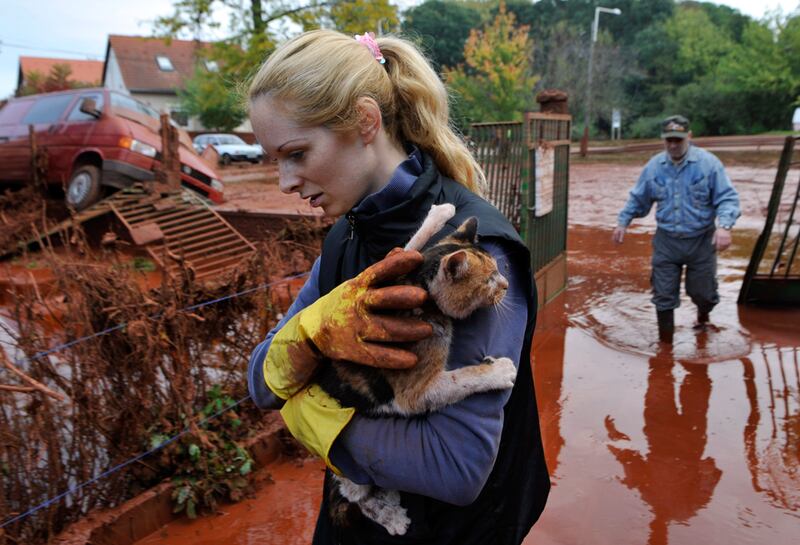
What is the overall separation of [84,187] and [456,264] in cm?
1066

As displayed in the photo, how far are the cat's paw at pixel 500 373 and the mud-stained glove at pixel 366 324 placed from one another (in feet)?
0.44

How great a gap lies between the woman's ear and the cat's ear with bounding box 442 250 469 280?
34cm

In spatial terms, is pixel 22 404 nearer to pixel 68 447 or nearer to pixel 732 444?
pixel 68 447

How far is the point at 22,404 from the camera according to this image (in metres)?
3.06

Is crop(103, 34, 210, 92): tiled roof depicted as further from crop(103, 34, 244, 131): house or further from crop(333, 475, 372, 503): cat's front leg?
crop(333, 475, 372, 503): cat's front leg

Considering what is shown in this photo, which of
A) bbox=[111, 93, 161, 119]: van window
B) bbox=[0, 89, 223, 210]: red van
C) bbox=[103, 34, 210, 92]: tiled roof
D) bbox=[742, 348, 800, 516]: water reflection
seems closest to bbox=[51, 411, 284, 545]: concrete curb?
bbox=[742, 348, 800, 516]: water reflection

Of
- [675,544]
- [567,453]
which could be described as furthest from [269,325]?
[675,544]

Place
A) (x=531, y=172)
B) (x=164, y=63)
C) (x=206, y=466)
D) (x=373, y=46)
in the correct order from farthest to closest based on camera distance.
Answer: (x=164, y=63) < (x=531, y=172) < (x=206, y=466) < (x=373, y=46)

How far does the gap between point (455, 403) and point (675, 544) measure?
2.74 metres

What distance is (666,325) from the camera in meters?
6.00

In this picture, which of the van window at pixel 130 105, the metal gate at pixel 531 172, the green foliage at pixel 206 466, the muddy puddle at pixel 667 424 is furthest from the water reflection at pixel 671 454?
the van window at pixel 130 105

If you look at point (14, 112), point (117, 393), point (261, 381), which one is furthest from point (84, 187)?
point (261, 381)

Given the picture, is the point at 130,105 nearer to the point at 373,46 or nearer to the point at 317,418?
the point at 373,46

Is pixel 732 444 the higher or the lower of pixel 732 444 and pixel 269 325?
the lower
